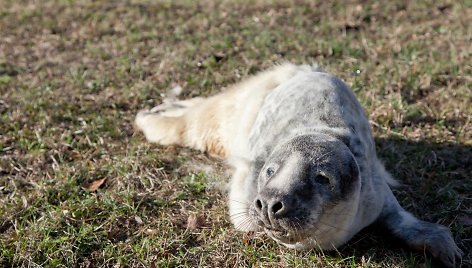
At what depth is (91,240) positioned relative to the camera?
4133mm

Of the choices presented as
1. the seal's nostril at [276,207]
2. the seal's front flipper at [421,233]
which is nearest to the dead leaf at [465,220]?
the seal's front flipper at [421,233]

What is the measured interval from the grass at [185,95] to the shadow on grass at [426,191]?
1cm

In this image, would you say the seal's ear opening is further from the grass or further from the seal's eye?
the grass

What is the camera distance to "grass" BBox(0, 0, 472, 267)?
13.4ft

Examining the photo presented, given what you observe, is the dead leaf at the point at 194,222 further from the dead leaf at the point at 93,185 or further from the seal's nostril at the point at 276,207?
the seal's nostril at the point at 276,207

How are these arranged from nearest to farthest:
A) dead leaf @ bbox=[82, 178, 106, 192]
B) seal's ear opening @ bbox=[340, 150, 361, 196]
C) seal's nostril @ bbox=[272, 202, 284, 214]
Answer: seal's nostril @ bbox=[272, 202, 284, 214] → seal's ear opening @ bbox=[340, 150, 361, 196] → dead leaf @ bbox=[82, 178, 106, 192]

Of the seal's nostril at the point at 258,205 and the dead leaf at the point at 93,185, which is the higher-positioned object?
the seal's nostril at the point at 258,205

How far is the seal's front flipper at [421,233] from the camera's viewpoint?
148 inches

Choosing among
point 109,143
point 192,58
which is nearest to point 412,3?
point 192,58

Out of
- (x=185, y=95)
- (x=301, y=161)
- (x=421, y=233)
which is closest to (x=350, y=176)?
(x=301, y=161)

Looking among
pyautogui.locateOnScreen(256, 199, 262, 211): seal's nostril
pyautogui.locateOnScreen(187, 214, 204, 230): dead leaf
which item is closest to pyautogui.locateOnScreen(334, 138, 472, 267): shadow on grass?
pyautogui.locateOnScreen(256, 199, 262, 211): seal's nostril

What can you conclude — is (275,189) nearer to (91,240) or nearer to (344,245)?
(344,245)

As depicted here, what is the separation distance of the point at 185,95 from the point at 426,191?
2732 millimetres

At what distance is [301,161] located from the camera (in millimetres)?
3574
